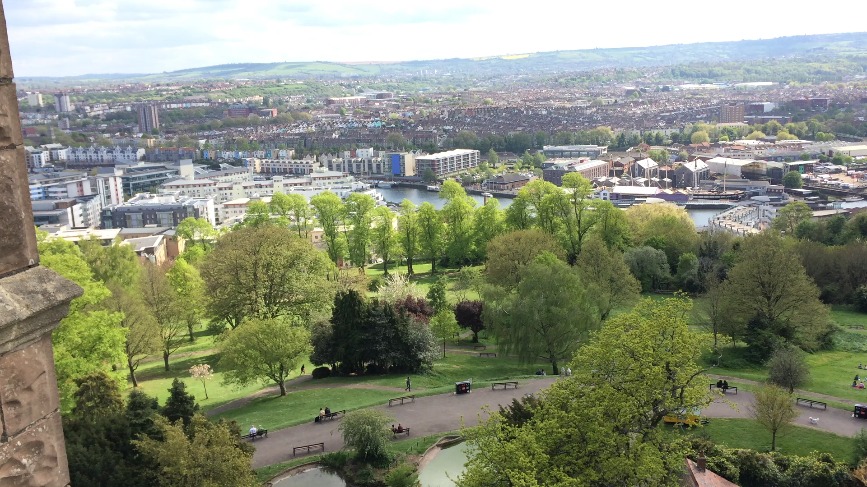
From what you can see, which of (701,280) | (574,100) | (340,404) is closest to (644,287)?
(701,280)

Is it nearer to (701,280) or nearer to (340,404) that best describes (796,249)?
(701,280)

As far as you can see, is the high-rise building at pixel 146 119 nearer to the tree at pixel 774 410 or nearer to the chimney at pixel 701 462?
the tree at pixel 774 410

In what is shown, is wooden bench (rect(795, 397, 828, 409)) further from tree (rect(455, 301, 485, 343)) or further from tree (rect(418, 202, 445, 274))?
tree (rect(418, 202, 445, 274))

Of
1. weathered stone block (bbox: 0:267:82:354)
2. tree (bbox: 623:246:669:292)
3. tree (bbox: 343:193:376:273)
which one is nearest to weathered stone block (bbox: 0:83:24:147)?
weathered stone block (bbox: 0:267:82:354)

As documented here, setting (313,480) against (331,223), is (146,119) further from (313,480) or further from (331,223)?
(313,480)

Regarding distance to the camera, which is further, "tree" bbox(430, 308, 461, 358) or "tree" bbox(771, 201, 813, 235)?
"tree" bbox(771, 201, 813, 235)

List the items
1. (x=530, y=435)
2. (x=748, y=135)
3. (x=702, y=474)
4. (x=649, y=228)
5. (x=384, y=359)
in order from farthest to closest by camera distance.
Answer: (x=748, y=135) < (x=649, y=228) < (x=384, y=359) < (x=702, y=474) < (x=530, y=435)
